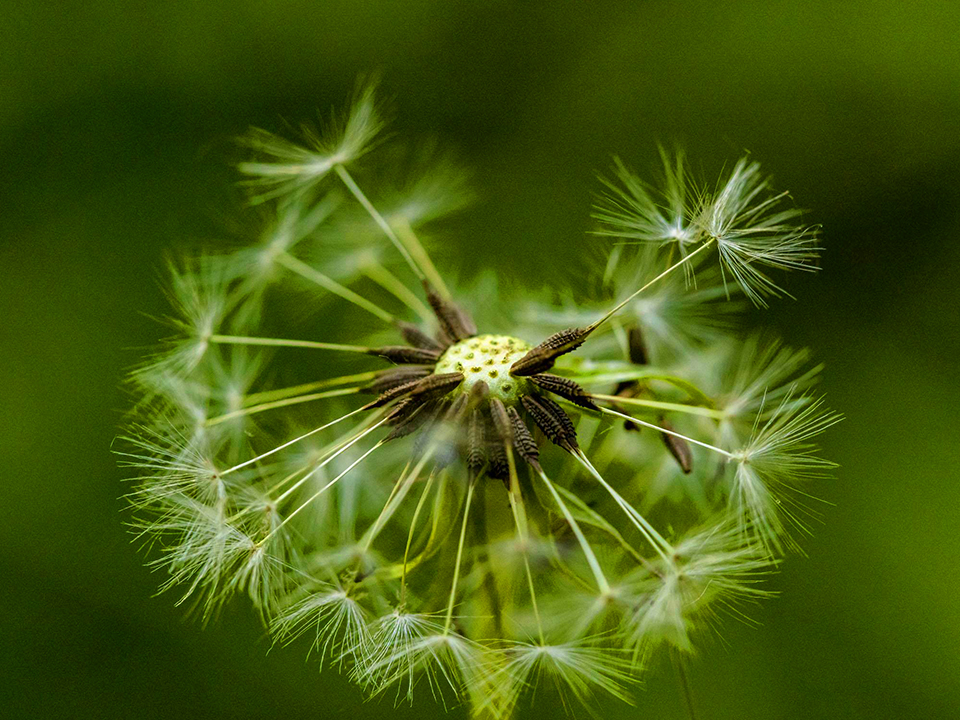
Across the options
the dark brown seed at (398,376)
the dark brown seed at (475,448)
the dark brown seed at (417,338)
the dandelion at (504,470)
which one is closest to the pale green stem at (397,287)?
the dandelion at (504,470)

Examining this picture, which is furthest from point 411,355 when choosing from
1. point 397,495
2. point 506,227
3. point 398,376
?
point 506,227

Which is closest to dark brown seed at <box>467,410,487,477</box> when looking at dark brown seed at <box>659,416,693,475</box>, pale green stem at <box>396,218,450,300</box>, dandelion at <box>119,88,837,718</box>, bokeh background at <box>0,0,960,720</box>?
dandelion at <box>119,88,837,718</box>

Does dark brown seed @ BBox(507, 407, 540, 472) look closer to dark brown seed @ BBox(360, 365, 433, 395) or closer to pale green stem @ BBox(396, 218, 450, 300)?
dark brown seed @ BBox(360, 365, 433, 395)

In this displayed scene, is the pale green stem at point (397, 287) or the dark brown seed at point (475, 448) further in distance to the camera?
the pale green stem at point (397, 287)

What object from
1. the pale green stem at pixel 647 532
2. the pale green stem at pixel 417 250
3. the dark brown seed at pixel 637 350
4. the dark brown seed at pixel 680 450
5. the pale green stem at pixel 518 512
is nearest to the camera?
the pale green stem at pixel 518 512

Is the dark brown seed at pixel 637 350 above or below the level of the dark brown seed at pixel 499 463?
above

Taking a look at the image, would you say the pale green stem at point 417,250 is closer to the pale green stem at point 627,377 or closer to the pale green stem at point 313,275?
the pale green stem at point 313,275

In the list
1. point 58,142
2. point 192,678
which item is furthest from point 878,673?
point 58,142
